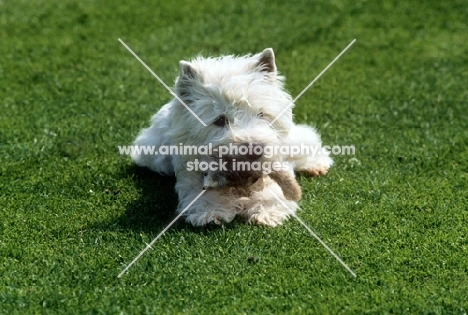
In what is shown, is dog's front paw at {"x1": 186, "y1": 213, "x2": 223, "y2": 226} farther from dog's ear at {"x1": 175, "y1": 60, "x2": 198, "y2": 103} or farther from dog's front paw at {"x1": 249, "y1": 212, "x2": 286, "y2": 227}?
dog's ear at {"x1": 175, "y1": 60, "x2": 198, "y2": 103}

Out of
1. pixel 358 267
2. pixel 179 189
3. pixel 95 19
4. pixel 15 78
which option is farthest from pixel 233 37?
pixel 358 267

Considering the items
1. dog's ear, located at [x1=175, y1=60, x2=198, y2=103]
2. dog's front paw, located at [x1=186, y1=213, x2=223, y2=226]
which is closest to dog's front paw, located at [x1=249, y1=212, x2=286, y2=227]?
dog's front paw, located at [x1=186, y1=213, x2=223, y2=226]

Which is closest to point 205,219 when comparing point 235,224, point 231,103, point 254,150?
point 235,224

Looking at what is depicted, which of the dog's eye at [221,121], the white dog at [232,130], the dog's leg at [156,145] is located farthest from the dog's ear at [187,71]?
the dog's leg at [156,145]

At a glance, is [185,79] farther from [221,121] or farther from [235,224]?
[235,224]

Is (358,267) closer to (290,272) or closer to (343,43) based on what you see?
(290,272)

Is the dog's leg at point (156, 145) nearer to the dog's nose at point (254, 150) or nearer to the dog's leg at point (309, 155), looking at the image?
the dog's leg at point (309, 155)
